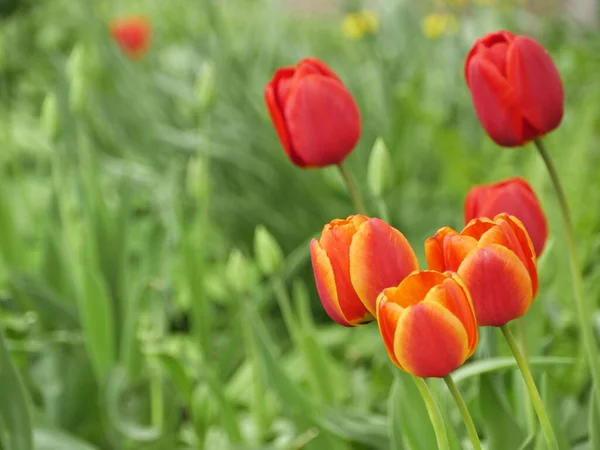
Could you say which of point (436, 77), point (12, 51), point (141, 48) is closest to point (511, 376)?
point (436, 77)

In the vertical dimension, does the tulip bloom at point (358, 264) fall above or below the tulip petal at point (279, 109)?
below

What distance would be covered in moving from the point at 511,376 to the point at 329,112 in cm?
25

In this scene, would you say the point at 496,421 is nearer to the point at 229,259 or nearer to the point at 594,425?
the point at 594,425

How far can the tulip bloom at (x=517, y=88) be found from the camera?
0.44m

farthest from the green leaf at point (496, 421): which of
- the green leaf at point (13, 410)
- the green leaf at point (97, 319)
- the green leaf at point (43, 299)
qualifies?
the green leaf at point (43, 299)

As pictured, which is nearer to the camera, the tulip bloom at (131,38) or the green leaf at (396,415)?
the green leaf at (396,415)

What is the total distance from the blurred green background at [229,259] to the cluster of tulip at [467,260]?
0.35 ft

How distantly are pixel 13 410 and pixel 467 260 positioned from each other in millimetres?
339

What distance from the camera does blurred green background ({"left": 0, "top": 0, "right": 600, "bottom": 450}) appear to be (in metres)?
0.62

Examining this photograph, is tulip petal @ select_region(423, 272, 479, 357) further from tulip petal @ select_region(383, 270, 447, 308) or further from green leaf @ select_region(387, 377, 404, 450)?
green leaf @ select_region(387, 377, 404, 450)

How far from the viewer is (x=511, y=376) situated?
589mm

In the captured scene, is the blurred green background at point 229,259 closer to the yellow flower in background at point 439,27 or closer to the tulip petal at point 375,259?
the yellow flower in background at point 439,27

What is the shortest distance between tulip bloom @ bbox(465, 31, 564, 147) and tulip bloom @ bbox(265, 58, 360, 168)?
91mm

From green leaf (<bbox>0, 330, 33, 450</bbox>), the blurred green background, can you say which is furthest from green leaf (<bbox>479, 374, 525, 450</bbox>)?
green leaf (<bbox>0, 330, 33, 450</bbox>)
